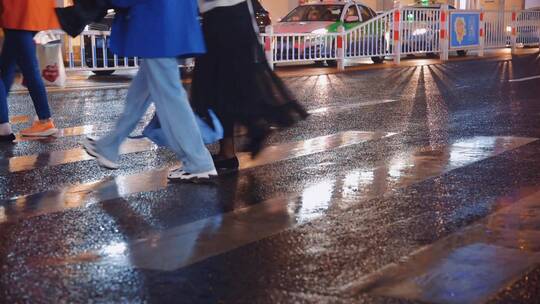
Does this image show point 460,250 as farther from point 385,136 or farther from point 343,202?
point 385,136

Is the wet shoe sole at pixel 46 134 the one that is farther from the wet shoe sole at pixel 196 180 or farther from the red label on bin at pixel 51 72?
the wet shoe sole at pixel 196 180

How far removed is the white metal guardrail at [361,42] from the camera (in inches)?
607

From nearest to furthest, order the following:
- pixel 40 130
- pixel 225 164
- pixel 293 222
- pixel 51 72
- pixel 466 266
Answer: pixel 466 266 < pixel 293 222 < pixel 225 164 < pixel 40 130 < pixel 51 72

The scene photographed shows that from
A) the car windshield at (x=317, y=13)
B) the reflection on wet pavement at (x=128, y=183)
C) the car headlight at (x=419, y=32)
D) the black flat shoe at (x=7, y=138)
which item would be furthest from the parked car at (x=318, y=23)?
the black flat shoe at (x=7, y=138)

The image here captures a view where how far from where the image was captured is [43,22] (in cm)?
745

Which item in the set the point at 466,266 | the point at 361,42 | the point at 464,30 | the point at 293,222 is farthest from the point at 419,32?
the point at 466,266

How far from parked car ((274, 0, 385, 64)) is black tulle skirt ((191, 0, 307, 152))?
1249 cm

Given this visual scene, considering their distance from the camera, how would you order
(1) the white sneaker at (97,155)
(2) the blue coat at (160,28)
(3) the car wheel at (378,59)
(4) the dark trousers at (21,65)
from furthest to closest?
1. (3) the car wheel at (378,59)
2. (4) the dark trousers at (21,65)
3. (1) the white sneaker at (97,155)
4. (2) the blue coat at (160,28)

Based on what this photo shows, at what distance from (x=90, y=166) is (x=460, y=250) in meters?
3.19

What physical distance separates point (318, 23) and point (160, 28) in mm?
15986

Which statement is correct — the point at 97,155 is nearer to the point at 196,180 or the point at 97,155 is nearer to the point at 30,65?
the point at 196,180

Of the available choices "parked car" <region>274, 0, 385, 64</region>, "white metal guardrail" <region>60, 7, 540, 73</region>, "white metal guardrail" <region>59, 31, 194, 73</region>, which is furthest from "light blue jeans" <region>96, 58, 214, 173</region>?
"parked car" <region>274, 0, 385, 64</region>

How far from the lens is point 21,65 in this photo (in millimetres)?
7602

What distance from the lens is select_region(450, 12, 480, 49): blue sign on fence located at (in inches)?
921
